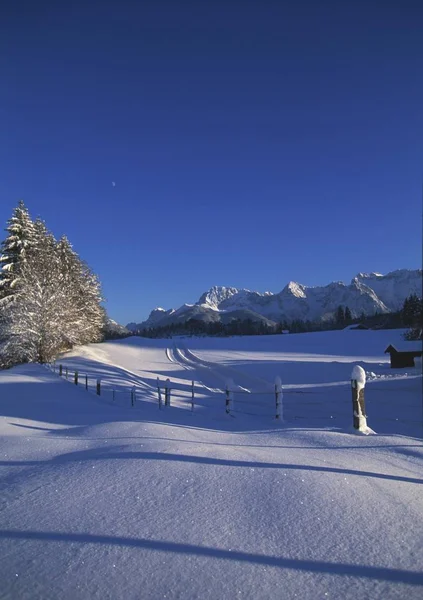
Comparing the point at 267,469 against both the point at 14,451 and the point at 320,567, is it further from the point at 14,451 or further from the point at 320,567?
the point at 14,451

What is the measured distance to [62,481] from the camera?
3807mm

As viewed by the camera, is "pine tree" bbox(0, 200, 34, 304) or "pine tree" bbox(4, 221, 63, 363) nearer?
"pine tree" bbox(4, 221, 63, 363)

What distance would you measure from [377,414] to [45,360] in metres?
22.3

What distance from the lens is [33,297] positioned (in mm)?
26922

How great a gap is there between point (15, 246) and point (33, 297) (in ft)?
21.7

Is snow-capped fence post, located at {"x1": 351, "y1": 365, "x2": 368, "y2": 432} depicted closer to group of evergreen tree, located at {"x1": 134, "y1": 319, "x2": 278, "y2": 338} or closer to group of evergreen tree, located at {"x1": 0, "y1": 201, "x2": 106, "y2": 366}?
group of evergreen tree, located at {"x1": 0, "y1": 201, "x2": 106, "y2": 366}

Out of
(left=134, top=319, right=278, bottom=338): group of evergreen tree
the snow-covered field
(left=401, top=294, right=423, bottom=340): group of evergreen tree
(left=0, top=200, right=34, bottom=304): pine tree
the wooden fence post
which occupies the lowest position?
(left=134, top=319, right=278, bottom=338): group of evergreen tree

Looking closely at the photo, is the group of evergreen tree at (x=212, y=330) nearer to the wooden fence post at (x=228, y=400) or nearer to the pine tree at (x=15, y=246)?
the pine tree at (x=15, y=246)

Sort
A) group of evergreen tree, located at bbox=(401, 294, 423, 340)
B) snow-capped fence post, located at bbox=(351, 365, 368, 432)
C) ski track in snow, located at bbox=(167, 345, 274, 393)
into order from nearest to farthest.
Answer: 1. group of evergreen tree, located at bbox=(401, 294, 423, 340)
2. snow-capped fence post, located at bbox=(351, 365, 368, 432)
3. ski track in snow, located at bbox=(167, 345, 274, 393)

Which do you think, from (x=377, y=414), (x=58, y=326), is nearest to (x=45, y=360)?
(x=58, y=326)

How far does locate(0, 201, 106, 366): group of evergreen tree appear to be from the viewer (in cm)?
2628

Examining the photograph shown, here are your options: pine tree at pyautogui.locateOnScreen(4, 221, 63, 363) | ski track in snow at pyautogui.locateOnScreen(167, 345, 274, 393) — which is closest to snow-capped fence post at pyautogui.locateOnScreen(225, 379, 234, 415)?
ski track in snow at pyautogui.locateOnScreen(167, 345, 274, 393)

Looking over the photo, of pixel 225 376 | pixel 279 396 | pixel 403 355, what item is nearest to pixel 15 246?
pixel 225 376

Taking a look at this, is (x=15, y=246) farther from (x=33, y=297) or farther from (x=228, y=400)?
(x=228, y=400)
